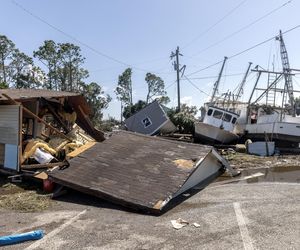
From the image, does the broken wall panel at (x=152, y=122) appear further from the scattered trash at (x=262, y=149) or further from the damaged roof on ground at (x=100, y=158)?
the damaged roof on ground at (x=100, y=158)

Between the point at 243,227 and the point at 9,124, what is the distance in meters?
8.68

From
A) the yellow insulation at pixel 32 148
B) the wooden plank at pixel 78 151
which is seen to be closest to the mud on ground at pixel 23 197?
the yellow insulation at pixel 32 148

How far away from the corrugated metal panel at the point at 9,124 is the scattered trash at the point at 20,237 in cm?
607

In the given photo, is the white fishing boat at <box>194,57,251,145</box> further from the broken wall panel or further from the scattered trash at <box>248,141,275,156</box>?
the scattered trash at <box>248,141,275,156</box>

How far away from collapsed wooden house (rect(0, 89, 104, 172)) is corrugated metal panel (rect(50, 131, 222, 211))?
6.96 feet

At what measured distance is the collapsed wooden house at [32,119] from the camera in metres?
12.1

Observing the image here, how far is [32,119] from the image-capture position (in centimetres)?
1402

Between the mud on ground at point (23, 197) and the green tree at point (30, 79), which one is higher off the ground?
the green tree at point (30, 79)

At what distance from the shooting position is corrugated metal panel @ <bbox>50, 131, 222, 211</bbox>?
9148mm

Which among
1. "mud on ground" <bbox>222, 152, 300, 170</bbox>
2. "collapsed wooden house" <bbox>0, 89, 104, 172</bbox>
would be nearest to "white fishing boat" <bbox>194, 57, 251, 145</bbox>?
"mud on ground" <bbox>222, 152, 300, 170</bbox>

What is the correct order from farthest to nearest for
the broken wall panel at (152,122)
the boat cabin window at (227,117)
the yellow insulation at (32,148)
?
the broken wall panel at (152,122) → the boat cabin window at (227,117) → the yellow insulation at (32,148)

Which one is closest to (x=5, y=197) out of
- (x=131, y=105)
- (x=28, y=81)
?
(x=28, y=81)

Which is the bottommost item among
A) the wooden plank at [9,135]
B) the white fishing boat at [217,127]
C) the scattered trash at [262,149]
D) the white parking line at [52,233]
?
the white parking line at [52,233]

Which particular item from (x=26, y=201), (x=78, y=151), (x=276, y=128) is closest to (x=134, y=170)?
(x=78, y=151)
